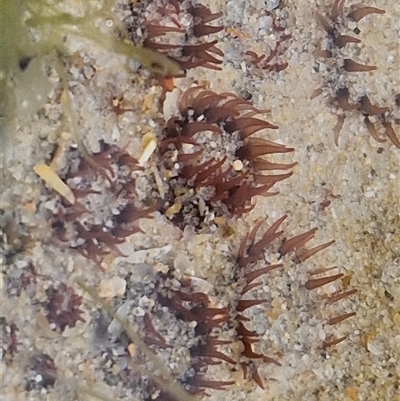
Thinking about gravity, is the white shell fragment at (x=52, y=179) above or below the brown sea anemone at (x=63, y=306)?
above

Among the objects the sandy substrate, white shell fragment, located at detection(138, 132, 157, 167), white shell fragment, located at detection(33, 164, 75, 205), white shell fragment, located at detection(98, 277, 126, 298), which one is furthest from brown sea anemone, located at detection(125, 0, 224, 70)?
white shell fragment, located at detection(98, 277, 126, 298)

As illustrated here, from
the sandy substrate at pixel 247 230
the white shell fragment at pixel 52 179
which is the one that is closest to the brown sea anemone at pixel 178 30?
the sandy substrate at pixel 247 230

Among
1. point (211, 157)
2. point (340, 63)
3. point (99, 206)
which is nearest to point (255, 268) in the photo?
point (211, 157)

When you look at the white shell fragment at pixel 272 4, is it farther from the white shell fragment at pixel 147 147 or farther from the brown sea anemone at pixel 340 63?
the white shell fragment at pixel 147 147

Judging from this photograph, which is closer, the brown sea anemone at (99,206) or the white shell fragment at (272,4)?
the brown sea anemone at (99,206)

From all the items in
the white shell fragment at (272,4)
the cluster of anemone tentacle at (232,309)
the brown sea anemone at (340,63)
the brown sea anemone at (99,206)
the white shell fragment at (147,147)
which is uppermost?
the white shell fragment at (272,4)

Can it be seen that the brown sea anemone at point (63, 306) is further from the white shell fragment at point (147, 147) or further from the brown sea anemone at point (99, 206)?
the white shell fragment at point (147, 147)

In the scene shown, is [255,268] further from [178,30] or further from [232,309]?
[178,30]
